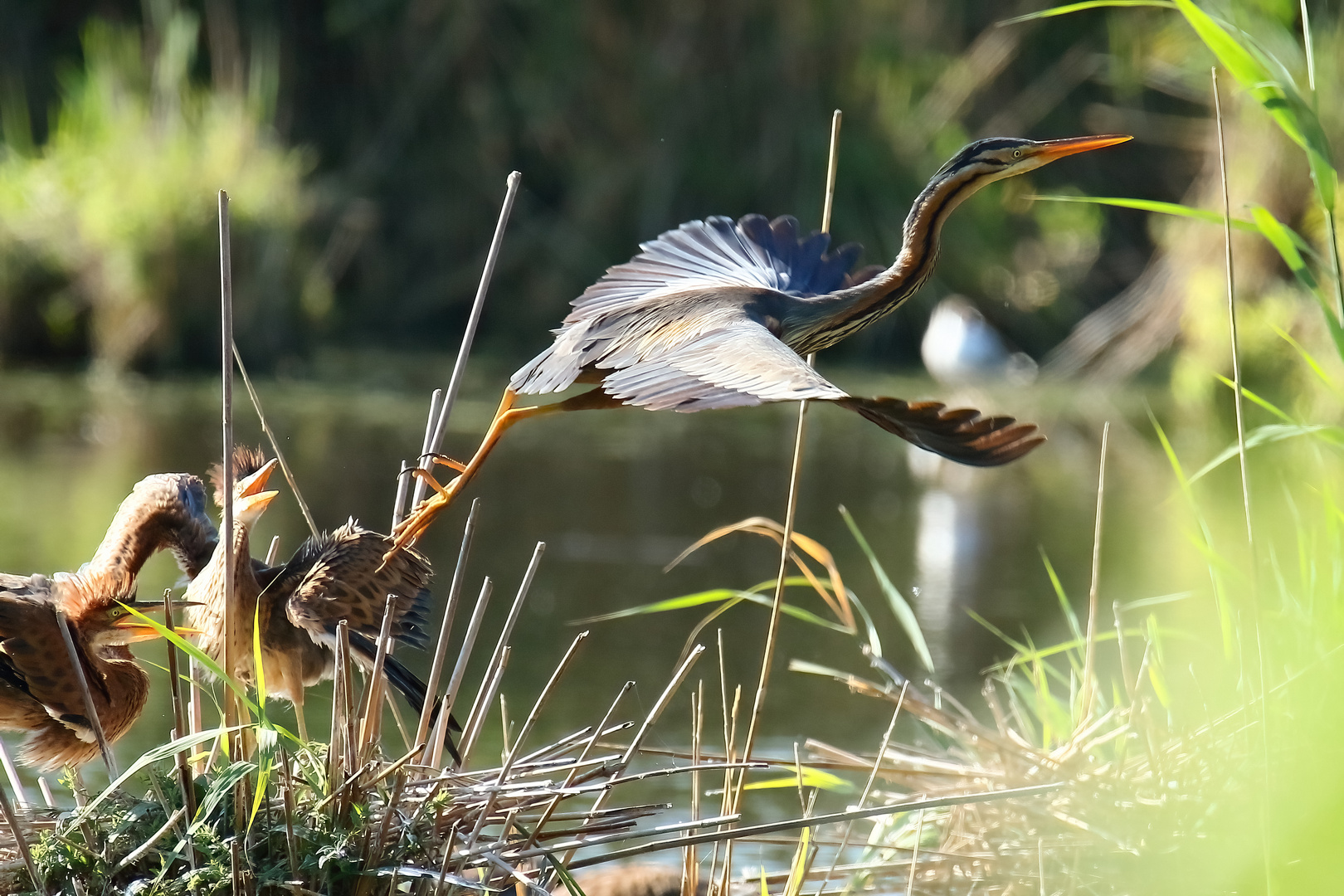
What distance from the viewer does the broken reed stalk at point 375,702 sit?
76.2 inches

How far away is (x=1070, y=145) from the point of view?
2.66 metres

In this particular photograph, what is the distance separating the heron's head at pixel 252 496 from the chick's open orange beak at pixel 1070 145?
52.5 inches

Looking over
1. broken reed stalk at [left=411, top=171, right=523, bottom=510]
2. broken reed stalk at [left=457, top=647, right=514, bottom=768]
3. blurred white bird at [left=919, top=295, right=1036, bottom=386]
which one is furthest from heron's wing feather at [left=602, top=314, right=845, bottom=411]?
blurred white bird at [left=919, top=295, right=1036, bottom=386]

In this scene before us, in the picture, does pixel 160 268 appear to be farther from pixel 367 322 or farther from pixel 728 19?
pixel 728 19

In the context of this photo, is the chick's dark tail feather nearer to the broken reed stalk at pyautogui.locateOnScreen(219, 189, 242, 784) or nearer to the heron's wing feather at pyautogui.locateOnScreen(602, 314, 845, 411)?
the broken reed stalk at pyautogui.locateOnScreen(219, 189, 242, 784)

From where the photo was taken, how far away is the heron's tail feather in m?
1.96

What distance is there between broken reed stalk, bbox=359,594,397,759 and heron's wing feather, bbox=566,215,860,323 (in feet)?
3.06

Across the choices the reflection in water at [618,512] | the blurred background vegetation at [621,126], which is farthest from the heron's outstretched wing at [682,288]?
the blurred background vegetation at [621,126]

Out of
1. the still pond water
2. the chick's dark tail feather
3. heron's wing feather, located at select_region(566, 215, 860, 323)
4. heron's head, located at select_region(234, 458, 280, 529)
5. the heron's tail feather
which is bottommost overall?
the still pond water

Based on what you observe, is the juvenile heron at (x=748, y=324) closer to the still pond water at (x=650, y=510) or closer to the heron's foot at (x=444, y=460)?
the heron's foot at (x=444, y=460)

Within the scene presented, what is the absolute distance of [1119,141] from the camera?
2539 mm

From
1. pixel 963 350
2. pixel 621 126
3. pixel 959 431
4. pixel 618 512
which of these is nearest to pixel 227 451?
pixel 959 431

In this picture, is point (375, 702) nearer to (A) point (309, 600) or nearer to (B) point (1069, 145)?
(A) point (309, 600)

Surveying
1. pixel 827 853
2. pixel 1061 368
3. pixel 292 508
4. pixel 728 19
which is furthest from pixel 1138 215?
pixel 827 853
